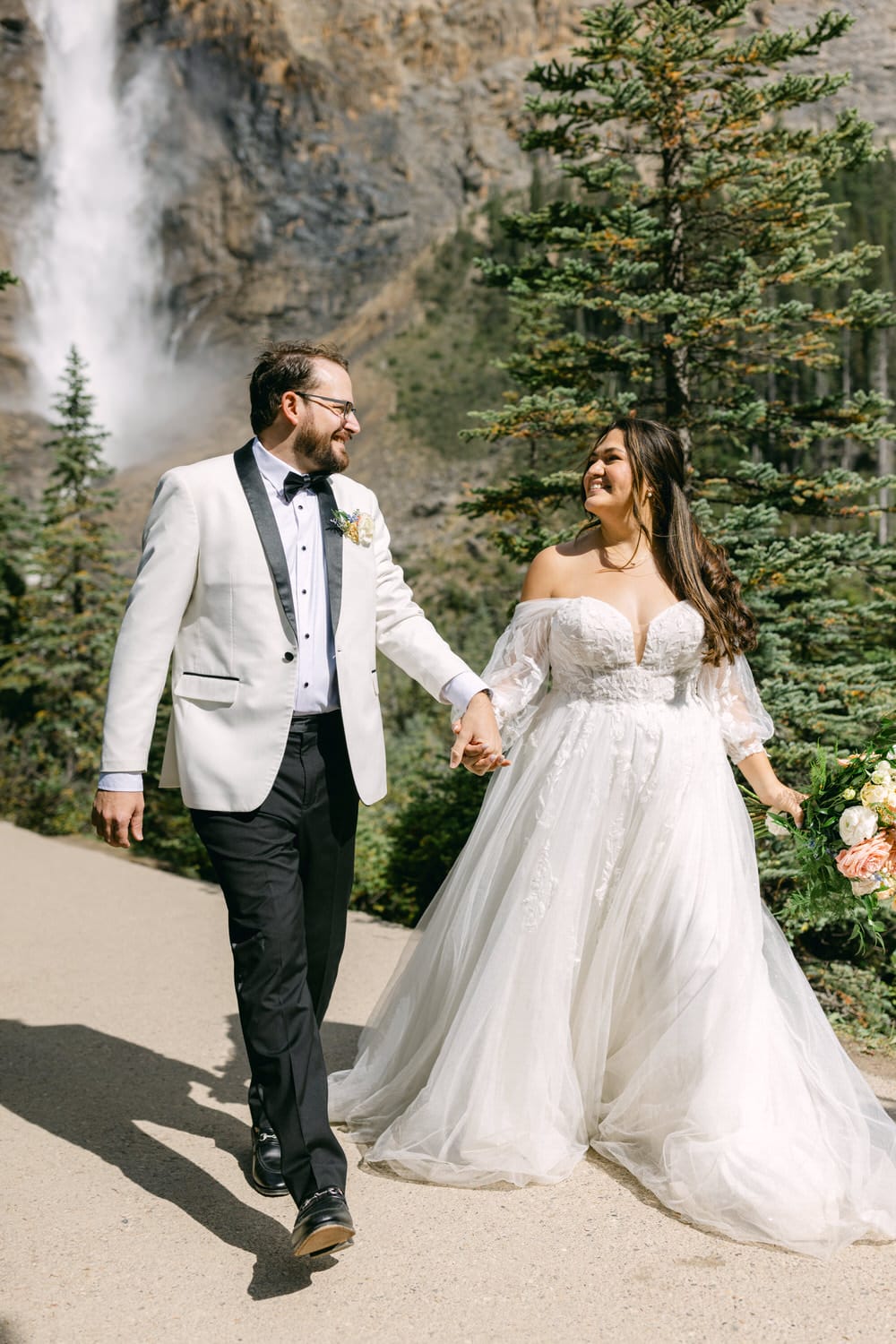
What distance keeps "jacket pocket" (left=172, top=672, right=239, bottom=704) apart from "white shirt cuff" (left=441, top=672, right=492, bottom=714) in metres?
0.71

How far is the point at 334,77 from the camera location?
73.9 metres

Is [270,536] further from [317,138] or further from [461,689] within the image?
[317,138]

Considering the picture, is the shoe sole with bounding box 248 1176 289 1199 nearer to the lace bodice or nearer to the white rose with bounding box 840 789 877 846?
the lace bodice

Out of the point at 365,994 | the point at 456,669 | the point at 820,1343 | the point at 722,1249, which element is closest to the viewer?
the point at 820,1343

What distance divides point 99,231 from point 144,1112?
256ft

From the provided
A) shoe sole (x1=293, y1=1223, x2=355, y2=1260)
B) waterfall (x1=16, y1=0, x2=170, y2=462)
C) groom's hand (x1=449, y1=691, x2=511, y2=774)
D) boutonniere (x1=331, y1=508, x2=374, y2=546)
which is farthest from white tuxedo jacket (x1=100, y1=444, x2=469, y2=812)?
waterfall (x1=16, y1=0, x2=170, y2=462)

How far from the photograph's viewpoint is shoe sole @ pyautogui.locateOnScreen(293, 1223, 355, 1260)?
2912 millimetres

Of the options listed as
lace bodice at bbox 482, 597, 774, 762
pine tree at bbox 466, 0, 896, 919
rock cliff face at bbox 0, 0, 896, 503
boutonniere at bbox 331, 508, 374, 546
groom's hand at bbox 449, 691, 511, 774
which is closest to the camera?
boutonniere at bbox 331, 508, 374, 546

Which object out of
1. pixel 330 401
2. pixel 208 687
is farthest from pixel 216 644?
pixel 330 401

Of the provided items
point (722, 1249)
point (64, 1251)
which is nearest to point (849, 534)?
point (722, 1249)

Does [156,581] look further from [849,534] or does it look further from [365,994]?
[849,534]

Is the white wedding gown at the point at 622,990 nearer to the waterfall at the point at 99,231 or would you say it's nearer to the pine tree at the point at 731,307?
the pine tree at the point at 731,307

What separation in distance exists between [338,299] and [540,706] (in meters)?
74.6

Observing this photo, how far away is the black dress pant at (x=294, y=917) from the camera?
3.12 m
